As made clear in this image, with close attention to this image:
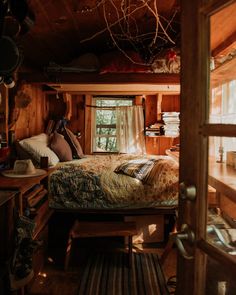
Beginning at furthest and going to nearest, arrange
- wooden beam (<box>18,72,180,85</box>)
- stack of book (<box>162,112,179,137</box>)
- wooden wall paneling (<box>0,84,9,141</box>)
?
stack of book (<box>162,112,179,137</box>), wooden beam (<box>18,72,180,85</box>), wooden wall paneling (<box>0,84,9,141</box>)

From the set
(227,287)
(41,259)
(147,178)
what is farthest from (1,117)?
(227,287)

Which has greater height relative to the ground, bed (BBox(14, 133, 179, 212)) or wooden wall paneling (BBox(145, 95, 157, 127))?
wooden wall paneling (BBox(145, 95, 157, 127))

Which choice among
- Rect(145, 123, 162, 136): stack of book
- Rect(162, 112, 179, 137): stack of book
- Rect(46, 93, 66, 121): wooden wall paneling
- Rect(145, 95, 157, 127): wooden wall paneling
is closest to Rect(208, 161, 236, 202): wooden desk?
Rect(162, 112, 179, 137): stack of book

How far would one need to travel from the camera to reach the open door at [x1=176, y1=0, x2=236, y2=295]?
2.67 feet

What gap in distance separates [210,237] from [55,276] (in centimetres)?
198

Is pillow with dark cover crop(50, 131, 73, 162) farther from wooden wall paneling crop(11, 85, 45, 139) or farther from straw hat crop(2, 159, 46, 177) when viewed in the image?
straw hat crop(2, 159, 46, 177)

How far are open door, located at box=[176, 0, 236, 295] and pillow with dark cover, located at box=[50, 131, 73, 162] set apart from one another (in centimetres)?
265

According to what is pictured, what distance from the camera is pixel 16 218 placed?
1815 mm

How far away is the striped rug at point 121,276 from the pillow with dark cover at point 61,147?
1.27 meters

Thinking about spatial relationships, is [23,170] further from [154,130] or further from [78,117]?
[154,130]

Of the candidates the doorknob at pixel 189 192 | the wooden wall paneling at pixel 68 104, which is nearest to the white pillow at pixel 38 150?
the wooden wall paneling at pixel 68 104

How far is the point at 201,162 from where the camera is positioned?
2.78ft

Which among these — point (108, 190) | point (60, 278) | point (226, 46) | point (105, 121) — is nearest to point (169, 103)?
point (105, 121)

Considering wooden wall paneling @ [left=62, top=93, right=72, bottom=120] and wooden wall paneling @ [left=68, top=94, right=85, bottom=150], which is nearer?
wooden wall paneling @ [left=62, top=93, right=72, bottom=120]
